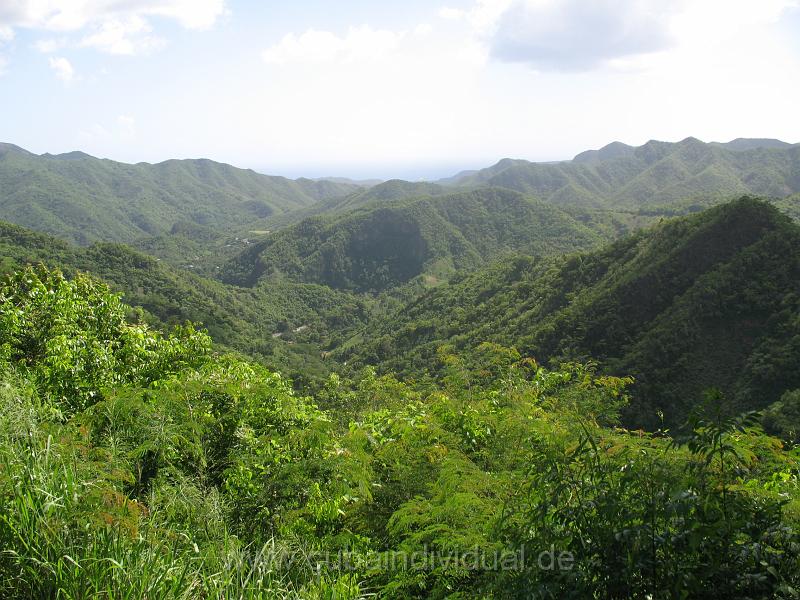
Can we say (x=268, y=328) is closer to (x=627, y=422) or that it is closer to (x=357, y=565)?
(x=627, y=422)

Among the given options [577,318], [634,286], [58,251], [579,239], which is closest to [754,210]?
[634,286]

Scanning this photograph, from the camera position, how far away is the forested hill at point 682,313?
3672 centimetres

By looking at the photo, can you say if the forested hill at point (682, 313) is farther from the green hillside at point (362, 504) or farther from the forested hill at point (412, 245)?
the forested hill at point (412, 245)

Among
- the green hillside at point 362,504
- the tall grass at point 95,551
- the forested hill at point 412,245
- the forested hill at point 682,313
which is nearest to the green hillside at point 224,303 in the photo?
the forested hill at point 412,245

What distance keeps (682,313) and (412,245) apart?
479ft

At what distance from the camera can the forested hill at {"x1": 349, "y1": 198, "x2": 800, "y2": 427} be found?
36.7m

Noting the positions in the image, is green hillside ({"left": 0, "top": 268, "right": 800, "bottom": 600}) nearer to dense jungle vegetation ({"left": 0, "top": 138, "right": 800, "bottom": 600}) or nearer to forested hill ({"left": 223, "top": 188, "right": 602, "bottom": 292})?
dense jungle vegetation ({"left": 0, "top": 138, "right": 800, "bottom": 600})

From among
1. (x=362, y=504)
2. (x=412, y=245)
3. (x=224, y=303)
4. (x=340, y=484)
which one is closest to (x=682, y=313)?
(x=362, y=504)

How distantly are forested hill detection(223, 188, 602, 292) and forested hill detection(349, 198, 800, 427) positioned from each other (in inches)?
3976

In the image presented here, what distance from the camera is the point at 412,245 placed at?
611 ft

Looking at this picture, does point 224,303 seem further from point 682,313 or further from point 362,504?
point 362,504

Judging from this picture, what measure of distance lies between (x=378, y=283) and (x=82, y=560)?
180m

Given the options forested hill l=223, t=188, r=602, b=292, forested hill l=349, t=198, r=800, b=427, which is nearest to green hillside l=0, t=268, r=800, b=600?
forested hill l=349, t=198, r=800, b=427

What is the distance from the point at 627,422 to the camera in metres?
34.6
